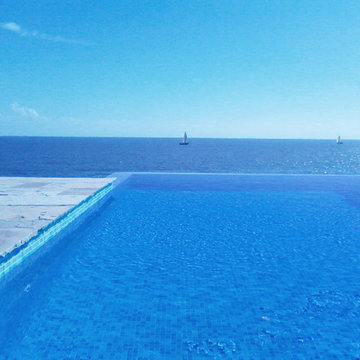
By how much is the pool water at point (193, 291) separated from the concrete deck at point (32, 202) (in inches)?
23.8

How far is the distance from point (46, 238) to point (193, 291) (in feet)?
10.1

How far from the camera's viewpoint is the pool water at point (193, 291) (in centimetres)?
372

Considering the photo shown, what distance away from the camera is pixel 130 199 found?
1084 cm

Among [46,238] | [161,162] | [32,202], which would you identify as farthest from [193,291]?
[161,162]

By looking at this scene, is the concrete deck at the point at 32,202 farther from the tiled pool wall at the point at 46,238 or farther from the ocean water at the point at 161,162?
the ocean water at the point at 161,162

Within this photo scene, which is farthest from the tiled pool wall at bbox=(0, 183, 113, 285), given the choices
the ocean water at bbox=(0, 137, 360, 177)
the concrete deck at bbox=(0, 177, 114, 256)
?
the ocean water at bbox=(0, 137, 360, 177)

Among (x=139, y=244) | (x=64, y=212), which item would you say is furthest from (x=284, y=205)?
(x=64, y=212)

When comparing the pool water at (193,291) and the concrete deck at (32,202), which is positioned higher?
the concrete deck at (32,202)

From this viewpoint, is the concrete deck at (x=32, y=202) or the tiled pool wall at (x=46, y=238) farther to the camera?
the concrete deck at (x=32, y=202)

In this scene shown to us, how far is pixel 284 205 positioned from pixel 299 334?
6.50 m

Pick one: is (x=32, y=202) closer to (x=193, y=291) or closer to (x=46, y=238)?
(x=46, y=238)

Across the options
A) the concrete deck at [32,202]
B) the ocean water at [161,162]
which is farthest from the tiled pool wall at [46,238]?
the ocean water at [161,162]

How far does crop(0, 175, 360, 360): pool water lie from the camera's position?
3725 mm

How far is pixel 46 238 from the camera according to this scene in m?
6.25
